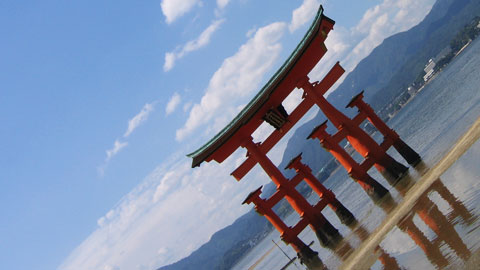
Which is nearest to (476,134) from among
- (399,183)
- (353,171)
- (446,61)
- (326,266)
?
(399,183)

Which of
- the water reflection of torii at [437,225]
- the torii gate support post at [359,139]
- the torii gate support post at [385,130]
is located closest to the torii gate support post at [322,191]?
the torii gate support post at [359,139]

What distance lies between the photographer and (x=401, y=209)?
13.0m

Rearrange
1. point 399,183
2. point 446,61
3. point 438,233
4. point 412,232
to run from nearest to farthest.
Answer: point 438,233 → point 412,232 → point 399,183 → point 446,61

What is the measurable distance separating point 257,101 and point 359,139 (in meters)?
4.27

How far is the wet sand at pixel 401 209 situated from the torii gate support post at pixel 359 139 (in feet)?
10.0

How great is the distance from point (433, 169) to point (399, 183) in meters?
2.59

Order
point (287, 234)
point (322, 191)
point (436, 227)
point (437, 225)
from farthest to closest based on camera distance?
1. point (322, 191)
2. point (287, 234)
3. point (437, 225)
4. point (436, 227)

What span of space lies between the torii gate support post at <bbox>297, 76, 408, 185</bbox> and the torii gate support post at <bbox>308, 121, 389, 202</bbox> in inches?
20.9

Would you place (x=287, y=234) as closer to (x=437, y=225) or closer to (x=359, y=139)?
(x=359, y=139)

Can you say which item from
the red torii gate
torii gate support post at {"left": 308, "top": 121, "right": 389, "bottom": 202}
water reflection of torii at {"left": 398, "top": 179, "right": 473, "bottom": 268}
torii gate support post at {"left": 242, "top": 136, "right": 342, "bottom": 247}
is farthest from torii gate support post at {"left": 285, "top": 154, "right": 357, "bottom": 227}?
water reflection of torii at {"left": 398, "top": 179, "right": 473, "bottom": 268}

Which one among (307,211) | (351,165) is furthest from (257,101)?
(307,211)

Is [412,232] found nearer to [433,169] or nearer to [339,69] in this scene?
[433,169]

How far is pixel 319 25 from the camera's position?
1780 cm

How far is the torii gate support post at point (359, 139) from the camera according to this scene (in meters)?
18.1
